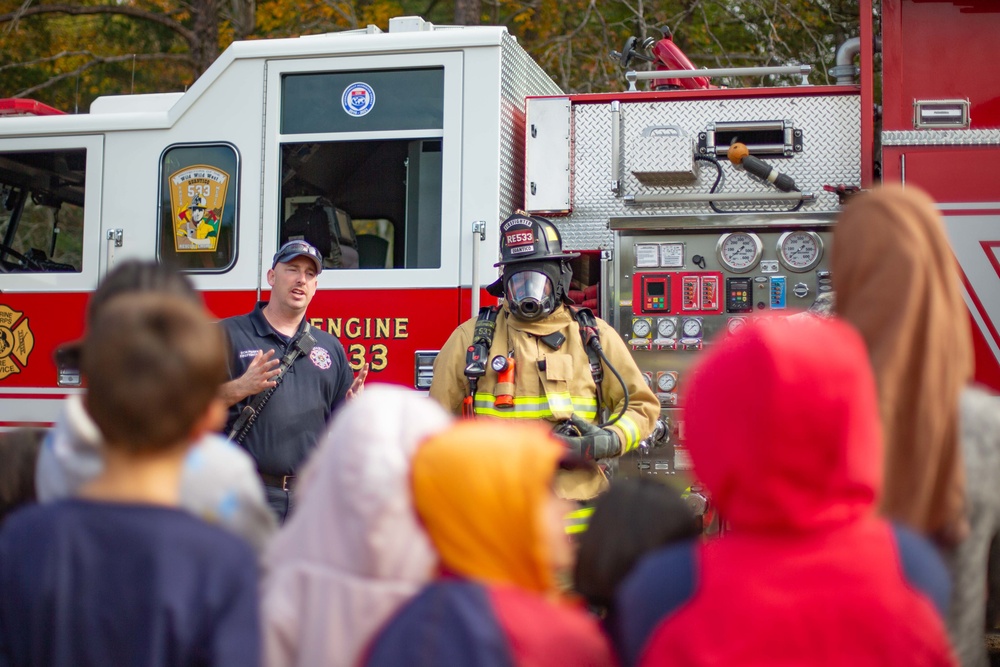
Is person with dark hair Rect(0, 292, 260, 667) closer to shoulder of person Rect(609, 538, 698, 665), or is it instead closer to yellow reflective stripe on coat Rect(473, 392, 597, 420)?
shoulder of person Rect(609, 538, 698, 665)

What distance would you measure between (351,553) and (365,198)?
367 cm

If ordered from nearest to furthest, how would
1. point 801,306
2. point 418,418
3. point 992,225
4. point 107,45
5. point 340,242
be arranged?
point 418,418 → point 992,225 → point 801,306 → point 340,242 → point 107,45

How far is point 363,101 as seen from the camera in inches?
209

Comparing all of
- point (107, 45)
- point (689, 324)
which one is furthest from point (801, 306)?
point (107, 45)

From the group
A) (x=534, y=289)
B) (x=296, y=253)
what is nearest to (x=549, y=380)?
(x=534, y=289)

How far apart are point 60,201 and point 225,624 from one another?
4.61 metres

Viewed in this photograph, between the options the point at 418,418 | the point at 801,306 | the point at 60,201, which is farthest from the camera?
the point at 60,201

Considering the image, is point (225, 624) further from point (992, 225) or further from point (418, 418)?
point (992, 225)

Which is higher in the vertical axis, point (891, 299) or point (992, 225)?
point (992, 225)

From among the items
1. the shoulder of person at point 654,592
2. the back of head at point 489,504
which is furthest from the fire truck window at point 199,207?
the shoulder of person at point 654,592

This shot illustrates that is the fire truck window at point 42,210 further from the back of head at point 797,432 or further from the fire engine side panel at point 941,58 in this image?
the back of head at point 797,432

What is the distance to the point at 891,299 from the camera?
2.09 meters

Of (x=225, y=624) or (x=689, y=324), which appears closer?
(x=225, y=624)

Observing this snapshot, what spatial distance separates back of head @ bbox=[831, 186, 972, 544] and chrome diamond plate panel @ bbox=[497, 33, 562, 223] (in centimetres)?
314
